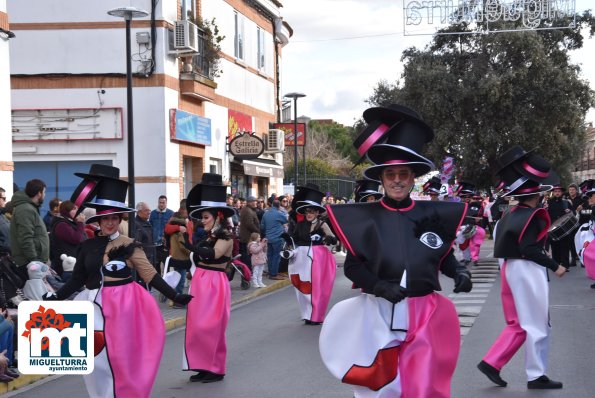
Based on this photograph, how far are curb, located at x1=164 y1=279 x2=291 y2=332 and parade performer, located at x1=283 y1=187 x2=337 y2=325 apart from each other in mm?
1757

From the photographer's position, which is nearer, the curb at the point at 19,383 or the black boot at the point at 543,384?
the black boot at the point at 543,384

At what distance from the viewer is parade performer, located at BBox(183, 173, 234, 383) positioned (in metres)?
9.51

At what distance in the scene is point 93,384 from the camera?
7.20 meters

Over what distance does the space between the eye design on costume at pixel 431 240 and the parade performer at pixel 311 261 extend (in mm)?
7762

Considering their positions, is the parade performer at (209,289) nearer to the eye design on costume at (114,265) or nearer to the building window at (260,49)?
the eye design on costume at (114,265)

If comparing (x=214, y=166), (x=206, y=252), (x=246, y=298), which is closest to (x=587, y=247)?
(x=246, y=298)

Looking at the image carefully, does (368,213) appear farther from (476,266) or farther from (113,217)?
(476,266)

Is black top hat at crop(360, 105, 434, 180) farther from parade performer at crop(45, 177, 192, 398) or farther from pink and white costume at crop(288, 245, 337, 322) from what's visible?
pink and white costume at crop(288, 245, 337, 322)

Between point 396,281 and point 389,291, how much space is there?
21cm

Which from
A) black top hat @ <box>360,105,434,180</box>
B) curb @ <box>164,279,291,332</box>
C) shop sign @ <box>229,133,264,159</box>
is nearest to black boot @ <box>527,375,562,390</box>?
black top hat @ <box>360,105,434,180</box>

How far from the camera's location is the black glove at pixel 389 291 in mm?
5672

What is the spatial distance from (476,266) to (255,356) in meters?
13.2

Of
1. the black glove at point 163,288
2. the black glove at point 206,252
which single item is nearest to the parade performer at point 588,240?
the black glove at point 206,252

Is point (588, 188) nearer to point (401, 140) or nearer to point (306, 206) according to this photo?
point (306, 206)
